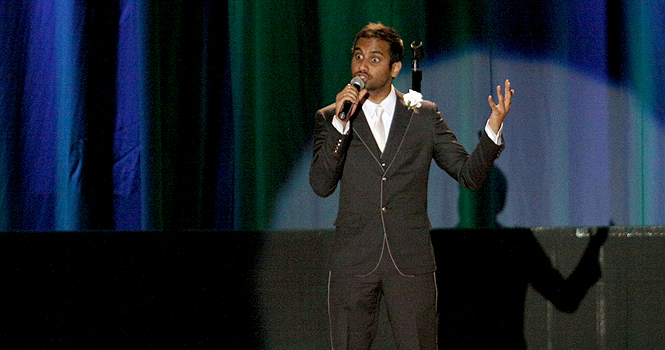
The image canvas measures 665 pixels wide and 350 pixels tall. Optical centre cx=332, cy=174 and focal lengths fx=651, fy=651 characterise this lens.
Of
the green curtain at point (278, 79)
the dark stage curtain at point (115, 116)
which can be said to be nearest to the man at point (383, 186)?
the green curtain at point (278, 79)

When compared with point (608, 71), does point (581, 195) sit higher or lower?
lower

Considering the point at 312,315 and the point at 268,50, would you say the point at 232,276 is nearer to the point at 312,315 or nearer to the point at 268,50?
the point at 312,315

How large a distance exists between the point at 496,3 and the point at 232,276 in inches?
66.7

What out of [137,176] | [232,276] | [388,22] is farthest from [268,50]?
[232,276]

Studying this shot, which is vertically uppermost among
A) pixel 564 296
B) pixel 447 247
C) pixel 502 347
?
pixel 447 247

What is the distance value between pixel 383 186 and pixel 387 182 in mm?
17

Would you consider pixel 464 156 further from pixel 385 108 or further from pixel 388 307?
pixel 388 307

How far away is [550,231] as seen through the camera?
2.61m

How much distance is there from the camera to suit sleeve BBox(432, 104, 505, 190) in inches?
69.3

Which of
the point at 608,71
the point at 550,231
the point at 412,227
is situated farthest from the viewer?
the point at 608,71

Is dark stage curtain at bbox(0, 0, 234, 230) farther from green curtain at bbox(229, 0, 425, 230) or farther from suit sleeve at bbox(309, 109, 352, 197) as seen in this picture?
suit sleeve at bbox(309, 109, 352, 197)

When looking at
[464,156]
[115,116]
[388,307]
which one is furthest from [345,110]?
[115,116]

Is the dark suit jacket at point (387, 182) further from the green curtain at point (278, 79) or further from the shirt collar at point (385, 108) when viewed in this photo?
the green curtain at point (278, 79)

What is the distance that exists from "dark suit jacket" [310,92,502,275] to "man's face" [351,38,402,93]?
3.7 inches
